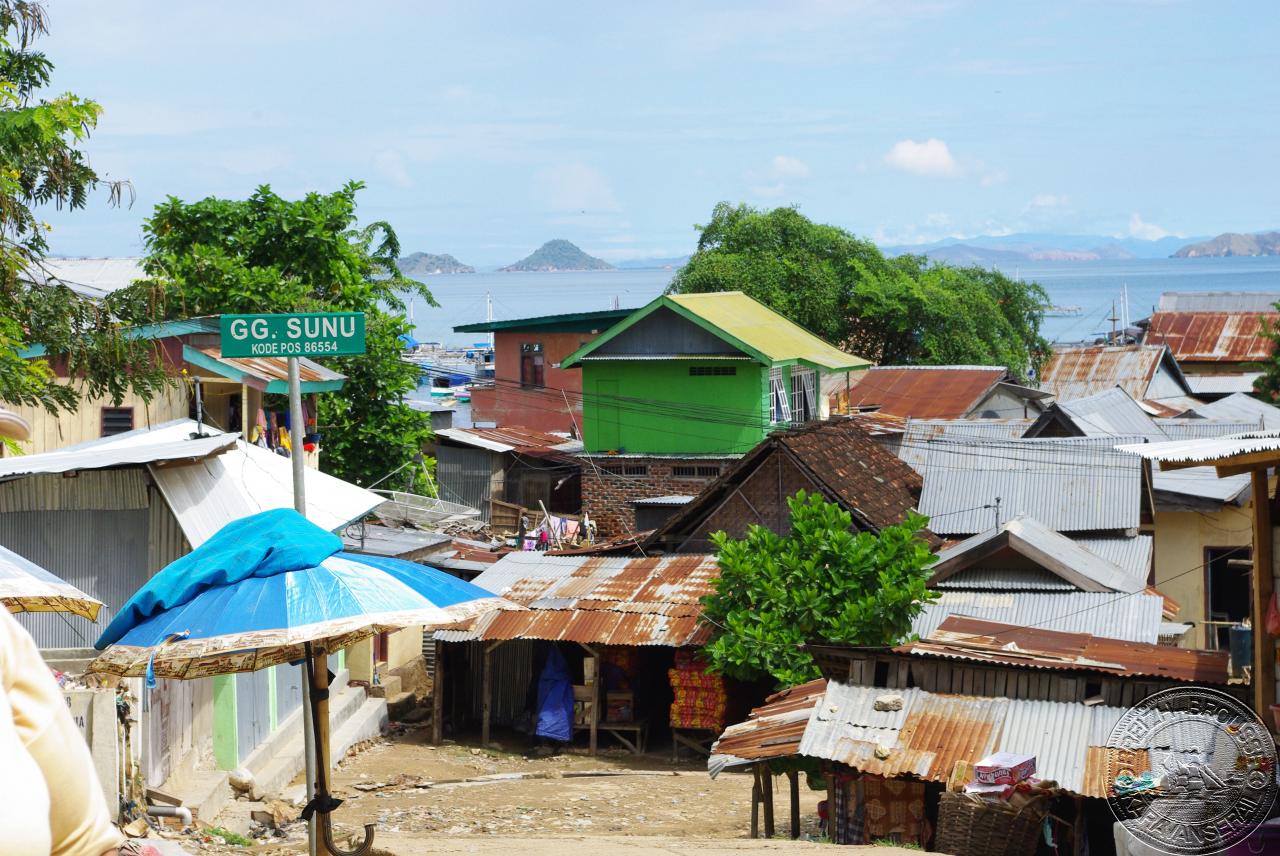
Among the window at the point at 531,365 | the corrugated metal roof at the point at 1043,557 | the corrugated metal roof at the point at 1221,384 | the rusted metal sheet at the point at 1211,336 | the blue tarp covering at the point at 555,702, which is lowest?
the blue tarp covering at the point at 555,702

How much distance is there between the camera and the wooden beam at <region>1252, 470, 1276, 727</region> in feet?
30.6

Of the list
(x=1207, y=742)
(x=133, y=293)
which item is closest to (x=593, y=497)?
(x=133, y=293)

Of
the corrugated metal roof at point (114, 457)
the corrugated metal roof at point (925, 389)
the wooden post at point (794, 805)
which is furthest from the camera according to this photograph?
the corrugated metal roof at point (925, 389)

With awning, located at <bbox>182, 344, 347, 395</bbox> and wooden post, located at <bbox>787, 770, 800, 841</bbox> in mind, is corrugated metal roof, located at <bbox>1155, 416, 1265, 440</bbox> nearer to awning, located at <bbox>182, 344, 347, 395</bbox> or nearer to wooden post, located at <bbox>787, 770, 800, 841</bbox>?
wooden post, located at <bbox>787, 770, 800, 841</bbox>

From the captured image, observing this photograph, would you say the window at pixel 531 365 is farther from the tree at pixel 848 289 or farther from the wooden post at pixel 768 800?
the wooden post at pixel 768 800

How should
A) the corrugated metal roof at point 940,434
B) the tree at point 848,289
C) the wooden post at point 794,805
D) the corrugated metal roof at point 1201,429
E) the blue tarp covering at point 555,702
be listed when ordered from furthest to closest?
1. the tree at point 848,289
2. the corrugated metal roof at point 940,434
3. the corrugated metal roof at point 1201,429
4. the blue tarp covering at point 555,702
5. the wooden post at point 794,805

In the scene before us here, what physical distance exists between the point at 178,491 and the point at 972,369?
110 ft

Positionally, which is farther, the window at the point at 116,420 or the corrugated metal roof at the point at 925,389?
the corrugated metal roof at the point at 925,389

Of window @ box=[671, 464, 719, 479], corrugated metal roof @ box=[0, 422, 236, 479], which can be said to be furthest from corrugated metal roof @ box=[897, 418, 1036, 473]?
corrugated metal roof @ box=[0, 422, 236, 479]

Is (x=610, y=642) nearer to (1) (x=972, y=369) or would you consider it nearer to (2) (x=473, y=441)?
(2) (x=473, y=441)

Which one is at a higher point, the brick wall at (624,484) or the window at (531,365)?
the window at (531,365)

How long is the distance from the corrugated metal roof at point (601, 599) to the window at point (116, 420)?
17.7ft

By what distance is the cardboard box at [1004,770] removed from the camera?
33.3 ft

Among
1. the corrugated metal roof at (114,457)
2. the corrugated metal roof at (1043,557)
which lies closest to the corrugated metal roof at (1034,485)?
the corrugated metal roof at (1043,557)
